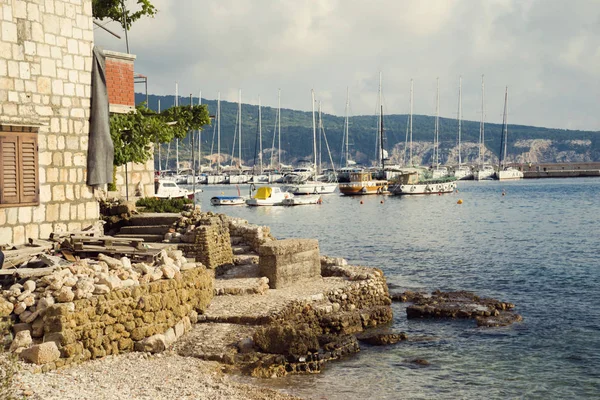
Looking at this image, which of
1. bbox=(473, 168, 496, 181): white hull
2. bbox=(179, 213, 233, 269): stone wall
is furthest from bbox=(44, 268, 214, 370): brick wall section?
bbox=(473, 168, 496, 181): white hull

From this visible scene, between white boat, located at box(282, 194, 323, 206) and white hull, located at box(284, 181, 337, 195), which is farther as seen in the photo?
white hull, located at box(284, 181, 337, 195)

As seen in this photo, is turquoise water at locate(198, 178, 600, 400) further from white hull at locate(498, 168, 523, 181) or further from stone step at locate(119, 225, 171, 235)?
white hull at locate(498, 168, 523, 181)

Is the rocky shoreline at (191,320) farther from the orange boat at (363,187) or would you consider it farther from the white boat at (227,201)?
the orange boat at (363,187)

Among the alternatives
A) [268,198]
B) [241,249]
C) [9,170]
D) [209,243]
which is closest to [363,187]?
[268,198]

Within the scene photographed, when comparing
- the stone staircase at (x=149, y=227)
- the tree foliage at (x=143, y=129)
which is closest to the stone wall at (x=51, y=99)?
the stone staircase at (x=149, y=227)

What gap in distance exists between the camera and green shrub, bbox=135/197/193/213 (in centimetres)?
2558

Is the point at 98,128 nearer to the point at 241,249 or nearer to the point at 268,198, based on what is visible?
the point at 241,249

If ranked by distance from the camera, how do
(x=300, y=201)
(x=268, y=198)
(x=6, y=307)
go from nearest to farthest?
(x=6, y=307) < (x=268, y=198) < (x=300, y=201)

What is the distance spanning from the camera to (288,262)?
20344mm

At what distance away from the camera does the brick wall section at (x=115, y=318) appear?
12508mm

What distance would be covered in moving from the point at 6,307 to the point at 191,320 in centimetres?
449

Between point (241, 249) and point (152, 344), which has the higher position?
point (241, 249)

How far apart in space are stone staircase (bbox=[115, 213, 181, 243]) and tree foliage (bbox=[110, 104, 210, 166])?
8.56ft

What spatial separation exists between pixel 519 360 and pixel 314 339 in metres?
4.91
